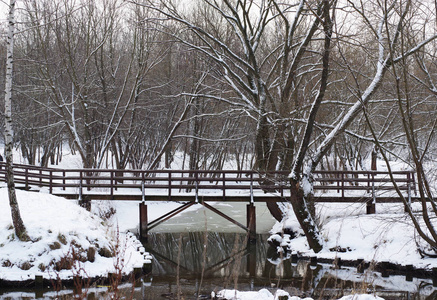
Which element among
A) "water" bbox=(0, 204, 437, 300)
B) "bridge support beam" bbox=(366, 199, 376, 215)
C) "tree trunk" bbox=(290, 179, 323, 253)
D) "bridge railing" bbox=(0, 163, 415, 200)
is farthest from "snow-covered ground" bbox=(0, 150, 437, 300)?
"bridge railing" bbox=(0, 163, 415, 200)

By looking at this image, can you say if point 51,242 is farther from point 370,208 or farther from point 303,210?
point 370,208

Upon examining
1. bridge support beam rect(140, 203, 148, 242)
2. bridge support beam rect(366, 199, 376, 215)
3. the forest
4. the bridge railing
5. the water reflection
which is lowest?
the water reflection

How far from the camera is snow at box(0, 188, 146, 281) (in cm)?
1138

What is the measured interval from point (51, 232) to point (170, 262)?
13.0ft

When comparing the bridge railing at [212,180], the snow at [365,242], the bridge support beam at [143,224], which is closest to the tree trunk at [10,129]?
the bridge railing at [212,180]

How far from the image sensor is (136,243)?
14.9 m

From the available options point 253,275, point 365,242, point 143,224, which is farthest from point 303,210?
point 143,224

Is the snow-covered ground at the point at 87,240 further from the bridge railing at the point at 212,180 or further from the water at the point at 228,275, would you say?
the bridge railing at the point at 212,180

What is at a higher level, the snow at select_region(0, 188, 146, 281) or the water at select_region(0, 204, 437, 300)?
the snow at select_region(0, 188, 146, 281)

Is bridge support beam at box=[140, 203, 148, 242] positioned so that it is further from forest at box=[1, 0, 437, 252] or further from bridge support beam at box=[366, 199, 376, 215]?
bridge support beam at box=[366, 199, 376, 215]

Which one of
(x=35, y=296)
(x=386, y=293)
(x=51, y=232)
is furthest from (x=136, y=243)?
(x=386, y=293)

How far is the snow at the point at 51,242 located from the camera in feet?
37.3

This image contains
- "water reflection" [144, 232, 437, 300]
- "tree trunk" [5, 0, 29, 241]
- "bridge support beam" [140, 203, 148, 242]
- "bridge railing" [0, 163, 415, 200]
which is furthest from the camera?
"bridge support beam" [140, 203, 148, 242]

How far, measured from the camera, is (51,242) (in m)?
→ 12.1
